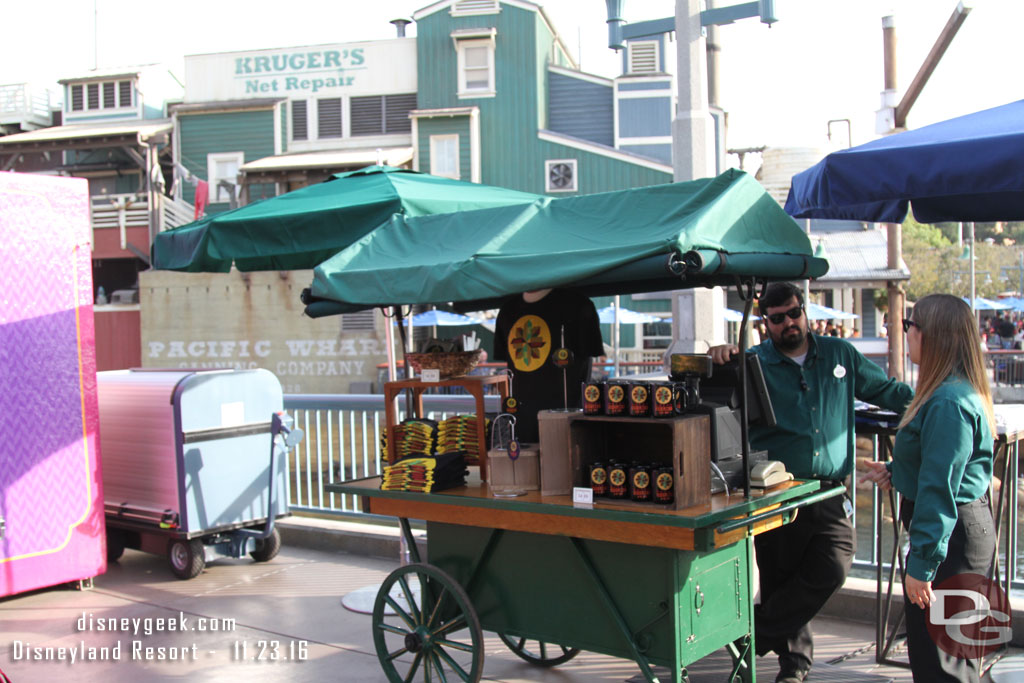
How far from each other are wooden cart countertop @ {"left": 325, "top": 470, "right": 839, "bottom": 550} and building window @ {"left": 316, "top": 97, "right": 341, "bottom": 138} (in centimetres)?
2566

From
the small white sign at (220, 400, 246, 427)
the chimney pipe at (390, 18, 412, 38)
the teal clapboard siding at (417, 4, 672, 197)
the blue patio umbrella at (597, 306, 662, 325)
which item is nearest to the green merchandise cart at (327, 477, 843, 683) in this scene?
the small white sign at (220, 400, 246, 427)

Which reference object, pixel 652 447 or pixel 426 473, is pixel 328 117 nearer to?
pixel 426 473

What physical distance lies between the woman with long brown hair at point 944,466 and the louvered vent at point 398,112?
2612 centimetres

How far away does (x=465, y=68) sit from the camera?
2723cm

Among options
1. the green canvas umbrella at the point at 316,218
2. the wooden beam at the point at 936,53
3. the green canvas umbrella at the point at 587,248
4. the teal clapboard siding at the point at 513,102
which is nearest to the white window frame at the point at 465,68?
the teal clapboard siding at the point at 513,102

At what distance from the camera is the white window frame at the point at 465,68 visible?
1063 inches

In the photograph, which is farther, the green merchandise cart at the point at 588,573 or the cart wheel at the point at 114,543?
the cart wheel at the point at 114,543

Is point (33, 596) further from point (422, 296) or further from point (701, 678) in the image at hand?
point (701, 678)

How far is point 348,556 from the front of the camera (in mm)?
7980

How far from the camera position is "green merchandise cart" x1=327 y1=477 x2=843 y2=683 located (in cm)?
392

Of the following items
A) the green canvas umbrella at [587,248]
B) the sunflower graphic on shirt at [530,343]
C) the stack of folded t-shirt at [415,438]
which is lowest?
the stack of folded t-shirt at [415,438]

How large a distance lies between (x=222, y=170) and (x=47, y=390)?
2460cm

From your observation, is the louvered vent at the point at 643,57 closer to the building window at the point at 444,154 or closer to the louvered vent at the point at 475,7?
the louvered vent at the point at 475,7

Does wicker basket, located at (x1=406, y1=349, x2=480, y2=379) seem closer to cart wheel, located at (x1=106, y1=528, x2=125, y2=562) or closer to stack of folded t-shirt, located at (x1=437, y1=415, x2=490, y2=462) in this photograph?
stack of folded t-shirt, located at (x1=437, y1=415, x2=490, y2=462)
